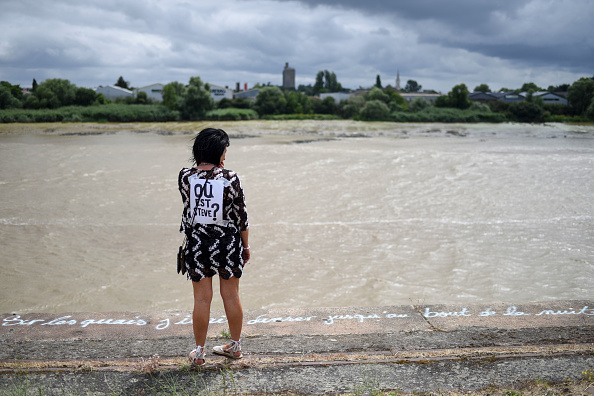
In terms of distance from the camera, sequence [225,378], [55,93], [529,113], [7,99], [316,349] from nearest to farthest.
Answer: [225,378]
[316,349]
[7,99]
[55,93]
[529,113]

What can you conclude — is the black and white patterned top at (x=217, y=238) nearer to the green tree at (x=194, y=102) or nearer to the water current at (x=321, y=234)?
the water current at (x=321, y=234)

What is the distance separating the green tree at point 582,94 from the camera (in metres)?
60.6

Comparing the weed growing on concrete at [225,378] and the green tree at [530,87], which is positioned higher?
the green tree at [530,87]

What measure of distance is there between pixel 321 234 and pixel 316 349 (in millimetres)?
5524

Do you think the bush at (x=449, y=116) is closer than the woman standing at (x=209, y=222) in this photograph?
No

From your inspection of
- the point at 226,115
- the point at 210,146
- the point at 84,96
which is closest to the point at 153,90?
the point at 84,96

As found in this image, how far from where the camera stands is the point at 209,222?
295 cm

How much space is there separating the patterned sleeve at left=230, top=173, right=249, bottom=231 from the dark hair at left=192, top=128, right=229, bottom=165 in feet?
0.57

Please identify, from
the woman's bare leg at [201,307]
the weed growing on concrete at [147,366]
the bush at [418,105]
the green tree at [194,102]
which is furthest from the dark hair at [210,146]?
the bush at [418,105]

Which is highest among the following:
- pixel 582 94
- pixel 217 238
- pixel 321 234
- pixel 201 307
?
pixel 582 94

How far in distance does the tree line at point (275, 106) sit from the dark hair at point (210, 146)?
35.6 meters

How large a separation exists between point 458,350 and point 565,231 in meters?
7.01

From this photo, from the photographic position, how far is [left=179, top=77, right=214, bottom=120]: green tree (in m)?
51.4

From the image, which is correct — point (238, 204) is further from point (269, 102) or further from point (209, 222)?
point (269, 102)
